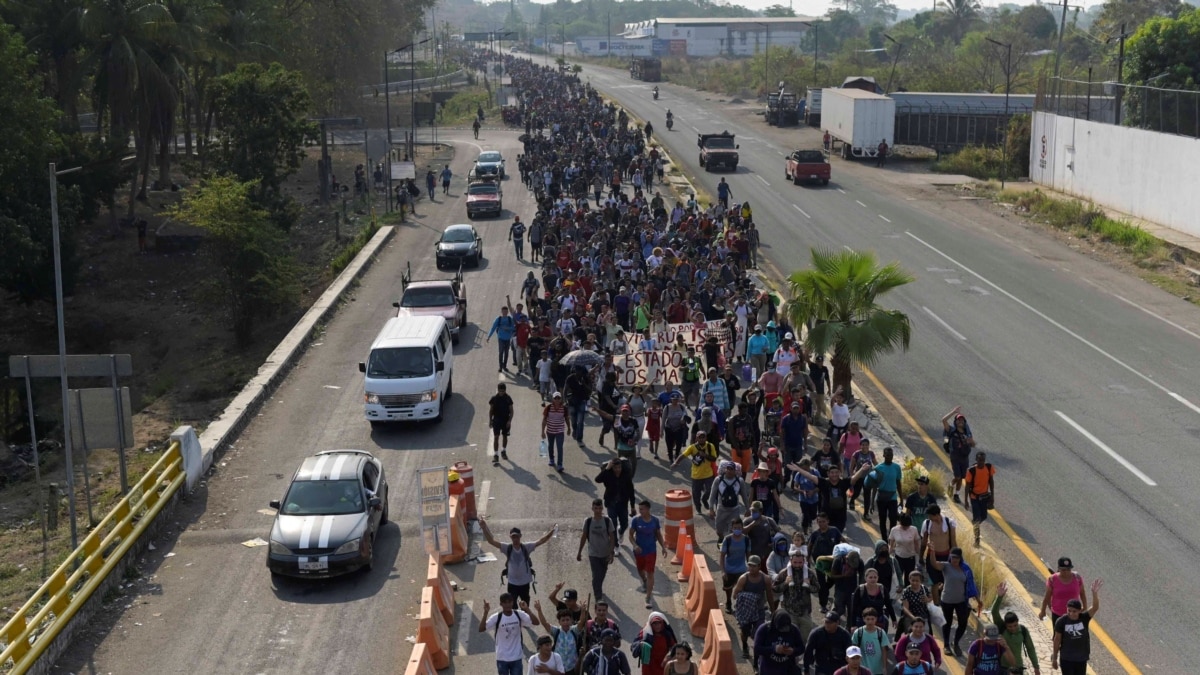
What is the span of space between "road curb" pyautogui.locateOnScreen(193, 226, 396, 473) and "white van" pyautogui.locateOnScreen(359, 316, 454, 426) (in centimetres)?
259

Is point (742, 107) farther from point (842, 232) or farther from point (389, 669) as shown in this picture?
point (389, 669)

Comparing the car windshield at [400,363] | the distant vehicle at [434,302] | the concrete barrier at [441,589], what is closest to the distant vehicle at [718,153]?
the distant vehicle at [434,302]

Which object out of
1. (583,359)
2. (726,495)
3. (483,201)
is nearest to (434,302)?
(583,359)

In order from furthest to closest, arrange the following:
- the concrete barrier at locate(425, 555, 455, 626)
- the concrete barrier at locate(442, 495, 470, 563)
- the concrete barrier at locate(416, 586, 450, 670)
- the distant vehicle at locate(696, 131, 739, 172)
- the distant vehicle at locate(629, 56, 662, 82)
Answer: the distant vehicle at locate(629, 56, 662, 82) → the distant vehicle at locate(696, 131, 739, 172) → the concrete barrier at locate(442, 495, 470, 563) → the concrete barrier at locate(425, 555, 455, 626) → the concrete barrier at locate(416, 586, 450, 670)

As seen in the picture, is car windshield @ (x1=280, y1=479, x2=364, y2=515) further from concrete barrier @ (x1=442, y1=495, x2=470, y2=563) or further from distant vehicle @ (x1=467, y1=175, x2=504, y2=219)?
distant vehicle @ (x1=467, y1=175, x2=504, y2=219)

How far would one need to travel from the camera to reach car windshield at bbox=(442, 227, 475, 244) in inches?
1693

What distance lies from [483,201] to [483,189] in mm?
1000

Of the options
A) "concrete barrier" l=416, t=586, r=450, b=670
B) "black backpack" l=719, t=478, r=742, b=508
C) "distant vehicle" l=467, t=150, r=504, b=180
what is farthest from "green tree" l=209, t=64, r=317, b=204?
"concrete barrier" l=416, t=586, r=450, b=670

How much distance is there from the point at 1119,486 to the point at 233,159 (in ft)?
143

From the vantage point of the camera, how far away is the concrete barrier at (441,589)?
1576cm

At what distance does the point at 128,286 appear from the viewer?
168ft

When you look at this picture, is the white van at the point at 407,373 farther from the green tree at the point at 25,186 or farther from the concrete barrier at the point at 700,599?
the green tree at the point at 25,186

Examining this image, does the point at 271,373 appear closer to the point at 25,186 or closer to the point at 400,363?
the point at 400,363

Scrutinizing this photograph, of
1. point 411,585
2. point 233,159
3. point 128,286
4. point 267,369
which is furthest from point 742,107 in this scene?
point 411,585
